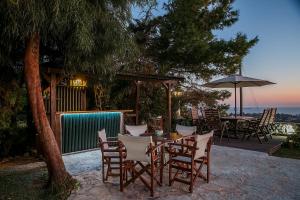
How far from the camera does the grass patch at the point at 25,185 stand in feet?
13.2

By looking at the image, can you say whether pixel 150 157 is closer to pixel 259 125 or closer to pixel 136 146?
pixel 136 146

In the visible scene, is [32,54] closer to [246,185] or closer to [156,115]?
[246,185]

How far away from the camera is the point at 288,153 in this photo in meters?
7.04

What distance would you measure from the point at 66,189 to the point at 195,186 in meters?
2.11

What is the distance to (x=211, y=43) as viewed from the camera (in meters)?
10.4

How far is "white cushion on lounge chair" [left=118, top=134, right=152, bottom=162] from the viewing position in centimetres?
390

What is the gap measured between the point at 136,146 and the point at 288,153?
5051 millimetres

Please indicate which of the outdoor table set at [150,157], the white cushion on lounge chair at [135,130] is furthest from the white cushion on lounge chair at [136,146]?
the white cushion on lounge chair at [135,130]

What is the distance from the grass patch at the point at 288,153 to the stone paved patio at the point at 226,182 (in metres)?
0.52

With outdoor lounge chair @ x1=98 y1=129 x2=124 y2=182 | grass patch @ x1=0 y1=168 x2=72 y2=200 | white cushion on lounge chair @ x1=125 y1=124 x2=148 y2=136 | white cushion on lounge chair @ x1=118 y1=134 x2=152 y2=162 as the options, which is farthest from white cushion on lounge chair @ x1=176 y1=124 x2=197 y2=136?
grass patch @ x1=0 y1=168 x2=72 y2=200

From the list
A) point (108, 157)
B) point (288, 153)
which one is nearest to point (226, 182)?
point (108, 157)

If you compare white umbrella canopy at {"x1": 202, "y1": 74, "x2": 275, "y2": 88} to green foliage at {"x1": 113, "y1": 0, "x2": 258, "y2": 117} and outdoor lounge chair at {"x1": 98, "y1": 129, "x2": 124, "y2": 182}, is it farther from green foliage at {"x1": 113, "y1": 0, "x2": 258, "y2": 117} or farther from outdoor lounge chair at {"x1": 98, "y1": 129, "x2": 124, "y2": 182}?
outdoor lounge chair at {"x1": 98, "y1": 129, "x2": 124, "y2": 182}

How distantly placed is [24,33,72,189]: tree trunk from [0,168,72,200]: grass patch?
248 mm

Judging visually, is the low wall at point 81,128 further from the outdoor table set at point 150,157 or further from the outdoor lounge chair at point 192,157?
the outdoor lounge chair at point 192,157
